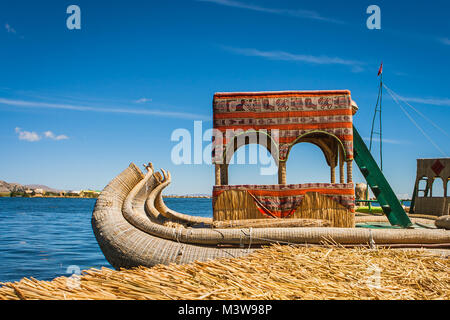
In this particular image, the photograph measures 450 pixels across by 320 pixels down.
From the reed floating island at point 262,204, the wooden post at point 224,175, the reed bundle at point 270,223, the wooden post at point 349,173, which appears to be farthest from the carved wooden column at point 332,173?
the wooden post at point 224,175

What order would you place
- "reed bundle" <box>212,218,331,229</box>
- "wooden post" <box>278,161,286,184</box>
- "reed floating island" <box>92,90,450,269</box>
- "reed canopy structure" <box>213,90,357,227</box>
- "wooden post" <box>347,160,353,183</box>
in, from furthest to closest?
"wooden post" <box>347,160,353,183</box> → "wooden post" <box>278,161,286,184</box> → "reed canopy structure" <box>213,90,357,227</box> → "reed bundle" <box>212,218,331,229</box> → "reed floating island" <box>92,90,450,269</box>

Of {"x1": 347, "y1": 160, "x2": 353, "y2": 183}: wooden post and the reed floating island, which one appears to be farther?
{"x1": 347, "y1": 160, "x2": 353, "y2": 183}: wooden post

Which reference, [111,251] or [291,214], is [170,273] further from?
[291,214]

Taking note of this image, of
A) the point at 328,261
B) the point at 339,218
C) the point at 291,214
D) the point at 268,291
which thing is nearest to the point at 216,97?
the point at 291,214

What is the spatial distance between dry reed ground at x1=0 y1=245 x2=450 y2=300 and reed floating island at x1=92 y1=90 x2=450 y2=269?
1875mm

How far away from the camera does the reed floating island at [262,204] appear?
6910 millimetres

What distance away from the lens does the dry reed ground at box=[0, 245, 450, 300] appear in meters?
3.57

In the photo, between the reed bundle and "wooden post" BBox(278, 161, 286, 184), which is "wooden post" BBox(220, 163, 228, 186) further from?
the reed bundle

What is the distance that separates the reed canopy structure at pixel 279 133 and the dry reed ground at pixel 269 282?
307 cm

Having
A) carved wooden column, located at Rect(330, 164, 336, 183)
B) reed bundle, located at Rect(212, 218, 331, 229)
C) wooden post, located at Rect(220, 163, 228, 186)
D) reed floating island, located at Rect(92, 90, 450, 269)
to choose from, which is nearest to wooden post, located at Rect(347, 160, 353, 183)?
reed floating island, located at Rect(92, 90, 450, 269)

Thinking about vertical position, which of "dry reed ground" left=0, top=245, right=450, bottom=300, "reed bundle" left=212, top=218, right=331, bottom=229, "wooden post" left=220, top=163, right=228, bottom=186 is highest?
"wooden post" left=220, top=163, right=228, bottom=186

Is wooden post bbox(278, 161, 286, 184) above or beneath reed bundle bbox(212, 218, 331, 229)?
above

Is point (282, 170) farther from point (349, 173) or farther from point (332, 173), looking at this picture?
point (332, 173)

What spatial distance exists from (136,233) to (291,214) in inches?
125
